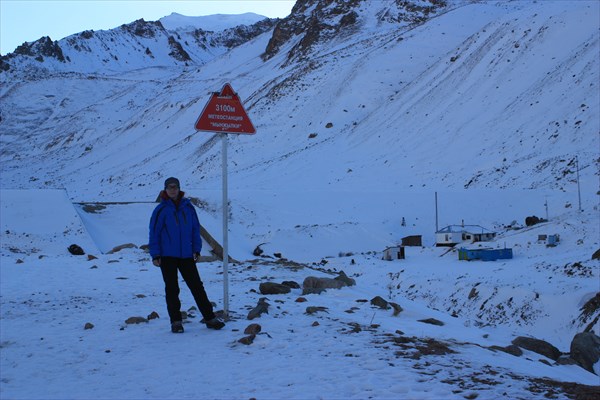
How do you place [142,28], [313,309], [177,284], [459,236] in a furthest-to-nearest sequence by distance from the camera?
[142,28], [459,236], [313,309], [177,284]

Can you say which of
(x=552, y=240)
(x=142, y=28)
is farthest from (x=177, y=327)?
(x=142, y=28)

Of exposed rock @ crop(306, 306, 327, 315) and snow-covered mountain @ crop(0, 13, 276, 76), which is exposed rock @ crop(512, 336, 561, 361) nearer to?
exposed rock @ crop(306, 306, 327, 315)

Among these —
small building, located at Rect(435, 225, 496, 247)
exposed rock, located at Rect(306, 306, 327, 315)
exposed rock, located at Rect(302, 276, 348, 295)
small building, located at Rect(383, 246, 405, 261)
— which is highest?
exposed rock, located at Rect(306, 306, 327, 315)

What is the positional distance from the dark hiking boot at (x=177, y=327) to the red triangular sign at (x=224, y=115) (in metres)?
2.22

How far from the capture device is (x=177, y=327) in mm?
6273

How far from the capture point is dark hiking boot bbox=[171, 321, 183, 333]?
627 cm

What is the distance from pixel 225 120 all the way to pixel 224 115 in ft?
0.20

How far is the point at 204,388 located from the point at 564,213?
80.0 feet

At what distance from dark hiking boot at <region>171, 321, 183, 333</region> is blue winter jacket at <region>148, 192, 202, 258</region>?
0.73 meters

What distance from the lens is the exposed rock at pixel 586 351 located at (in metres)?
6.87

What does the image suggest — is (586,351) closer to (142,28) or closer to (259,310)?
(259,310)

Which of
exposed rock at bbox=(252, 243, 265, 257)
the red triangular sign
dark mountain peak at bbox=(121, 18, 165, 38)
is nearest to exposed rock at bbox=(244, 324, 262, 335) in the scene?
the red triangular sign

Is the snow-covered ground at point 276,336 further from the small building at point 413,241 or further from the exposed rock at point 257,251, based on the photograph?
the small building at point 413,241

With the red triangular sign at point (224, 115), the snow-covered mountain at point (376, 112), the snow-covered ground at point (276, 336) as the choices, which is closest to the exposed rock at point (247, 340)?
the snow-covered ground at point (276, 336)
